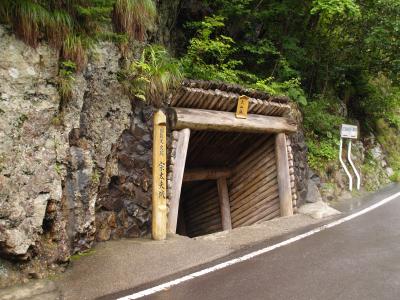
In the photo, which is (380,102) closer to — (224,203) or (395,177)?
(395,177)

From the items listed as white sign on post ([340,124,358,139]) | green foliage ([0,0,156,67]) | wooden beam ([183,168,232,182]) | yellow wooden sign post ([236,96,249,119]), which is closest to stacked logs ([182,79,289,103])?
yellow wooden sign post ([236,96,249,119])

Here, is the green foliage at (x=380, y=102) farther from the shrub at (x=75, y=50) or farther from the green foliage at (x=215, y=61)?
the shrub at (x=75, y=50)

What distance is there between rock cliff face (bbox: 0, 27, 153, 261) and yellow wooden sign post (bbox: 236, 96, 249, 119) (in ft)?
6.98

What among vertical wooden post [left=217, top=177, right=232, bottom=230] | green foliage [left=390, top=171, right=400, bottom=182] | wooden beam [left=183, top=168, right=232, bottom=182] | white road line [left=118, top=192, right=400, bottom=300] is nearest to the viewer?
white road line [left=118, top=192, right=400, bottom=300]

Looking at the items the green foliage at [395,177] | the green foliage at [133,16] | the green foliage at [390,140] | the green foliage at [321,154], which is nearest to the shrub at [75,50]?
the green foliage at [133,16]

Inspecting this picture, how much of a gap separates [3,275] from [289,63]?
1068cm

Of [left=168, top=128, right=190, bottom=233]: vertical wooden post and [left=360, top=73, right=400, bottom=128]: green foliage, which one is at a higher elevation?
[left=360, top=73, right=400, bottom=128]: green foliage

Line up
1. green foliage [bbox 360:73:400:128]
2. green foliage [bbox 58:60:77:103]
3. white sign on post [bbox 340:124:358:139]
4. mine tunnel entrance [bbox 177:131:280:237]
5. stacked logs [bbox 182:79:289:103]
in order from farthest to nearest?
green foliage [bbox 360:73:400:128] → white sign on post [bbox 340:124:358:139] → mine tunnel entrance [bbox 177:131:280:237] → stacked logs [bbox 182:79:289:103] → green foliage [bbox 58:60:77:103]

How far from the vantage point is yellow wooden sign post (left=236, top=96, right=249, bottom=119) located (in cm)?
820

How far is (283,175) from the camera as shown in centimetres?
945

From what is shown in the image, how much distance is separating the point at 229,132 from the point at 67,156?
15.8 ft

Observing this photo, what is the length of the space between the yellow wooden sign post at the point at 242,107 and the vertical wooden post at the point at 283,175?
1.61 metres

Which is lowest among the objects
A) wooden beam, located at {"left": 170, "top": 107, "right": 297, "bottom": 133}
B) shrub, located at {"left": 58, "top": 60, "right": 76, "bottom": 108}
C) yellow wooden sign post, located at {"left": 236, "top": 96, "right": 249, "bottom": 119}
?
wooden beam, located at {"left": 170, "top": 107, "right": 297, "bottom": 133}

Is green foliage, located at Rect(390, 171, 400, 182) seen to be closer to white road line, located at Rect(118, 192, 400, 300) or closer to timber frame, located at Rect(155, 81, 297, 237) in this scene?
white road line, located at Rect(118, 192, 400, 300)
